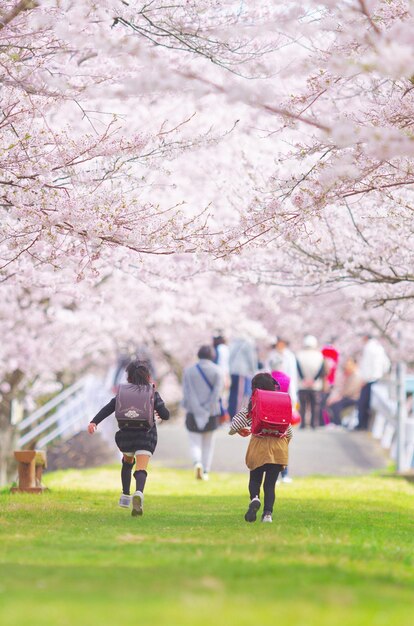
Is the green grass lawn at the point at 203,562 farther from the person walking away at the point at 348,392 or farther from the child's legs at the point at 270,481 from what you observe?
the person walking away at the point at 348,392

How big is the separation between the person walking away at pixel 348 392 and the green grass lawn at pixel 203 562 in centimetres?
1410

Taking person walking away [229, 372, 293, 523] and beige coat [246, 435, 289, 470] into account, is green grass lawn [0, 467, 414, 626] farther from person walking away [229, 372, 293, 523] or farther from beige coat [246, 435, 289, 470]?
beige coat [246, 435, 289, 470]

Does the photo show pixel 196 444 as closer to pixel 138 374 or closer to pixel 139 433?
pixel 139 433

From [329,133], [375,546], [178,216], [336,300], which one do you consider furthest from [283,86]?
[336,300]

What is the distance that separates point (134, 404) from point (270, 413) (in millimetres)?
1325

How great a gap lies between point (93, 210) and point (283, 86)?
15.7 ft

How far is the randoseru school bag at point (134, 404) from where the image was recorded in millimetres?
11250

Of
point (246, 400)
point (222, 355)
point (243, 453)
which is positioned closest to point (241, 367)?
point (222, 355)

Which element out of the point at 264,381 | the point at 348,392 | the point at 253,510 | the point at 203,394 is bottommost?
the point at 253,510

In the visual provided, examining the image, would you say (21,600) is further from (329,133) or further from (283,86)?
(283,86)

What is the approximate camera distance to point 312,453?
2272 cm

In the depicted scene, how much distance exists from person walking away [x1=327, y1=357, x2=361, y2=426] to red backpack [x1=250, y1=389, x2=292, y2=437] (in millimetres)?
17437

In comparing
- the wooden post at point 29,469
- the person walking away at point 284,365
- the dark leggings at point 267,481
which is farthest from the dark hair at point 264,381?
the person walking away at point 284,365

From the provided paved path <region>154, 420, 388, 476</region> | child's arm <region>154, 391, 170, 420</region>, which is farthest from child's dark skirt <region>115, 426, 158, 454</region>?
paved path <region>154, 420, 388, 476</region>
